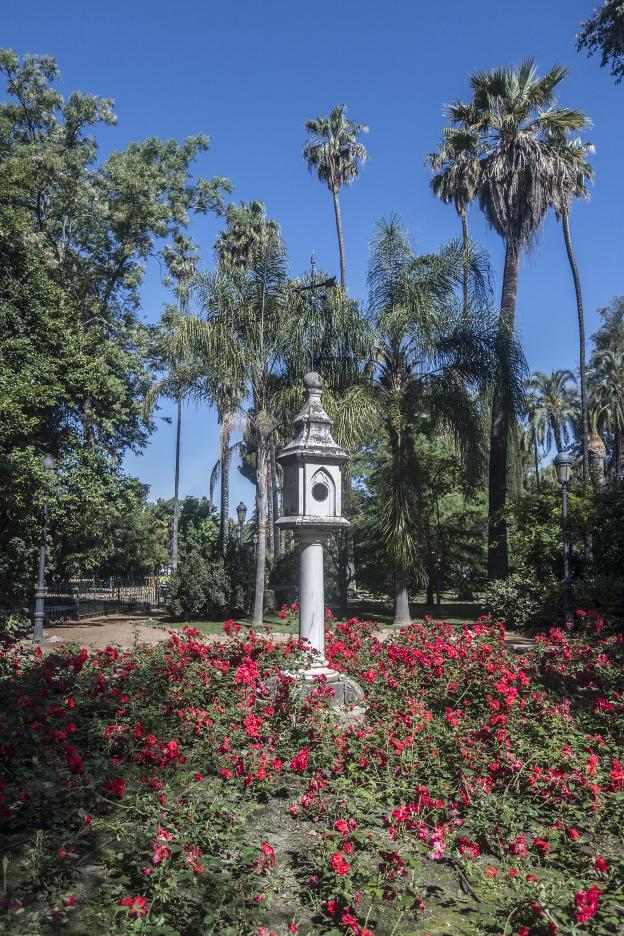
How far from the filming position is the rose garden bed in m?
3.20

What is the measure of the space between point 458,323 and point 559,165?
23.1 ft

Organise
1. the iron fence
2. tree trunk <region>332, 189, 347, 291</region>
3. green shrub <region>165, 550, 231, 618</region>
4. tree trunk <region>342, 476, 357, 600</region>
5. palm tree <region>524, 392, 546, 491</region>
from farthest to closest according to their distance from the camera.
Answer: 1. palm tree <region>524, 392, 546, 491</region>
2. tree trunk <region>332, 189, 347, 291</region>
3. the iron fence
4. tree trunk <region>342, 476, 357, 600</region>
5. green shrub <region>165, 550, 231, 618</region>

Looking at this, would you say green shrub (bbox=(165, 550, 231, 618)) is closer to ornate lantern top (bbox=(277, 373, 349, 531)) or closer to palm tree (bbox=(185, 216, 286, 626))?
palm tree (bbox=(185, 216, 286, 626))

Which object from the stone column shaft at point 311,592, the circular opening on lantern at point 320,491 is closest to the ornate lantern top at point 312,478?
the circular opening on lantern at point 320,491

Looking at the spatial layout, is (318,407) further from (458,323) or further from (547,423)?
(547,423)

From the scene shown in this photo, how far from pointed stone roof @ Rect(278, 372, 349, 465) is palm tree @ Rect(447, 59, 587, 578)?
10860mm

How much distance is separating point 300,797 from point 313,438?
3979 millimetres

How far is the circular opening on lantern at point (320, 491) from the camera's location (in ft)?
24.4

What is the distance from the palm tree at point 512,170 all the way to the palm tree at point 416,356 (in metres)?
2.77

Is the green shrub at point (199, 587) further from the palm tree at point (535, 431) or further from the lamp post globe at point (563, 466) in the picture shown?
the palm tree at point (535, 431)

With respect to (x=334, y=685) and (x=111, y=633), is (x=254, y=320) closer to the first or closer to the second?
(x=111, y=633)

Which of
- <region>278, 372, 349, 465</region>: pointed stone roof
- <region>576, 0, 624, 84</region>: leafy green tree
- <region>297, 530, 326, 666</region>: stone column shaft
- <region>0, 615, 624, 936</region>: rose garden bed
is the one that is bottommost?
<region>0, 615, 624, 936</region>: rose garden bed

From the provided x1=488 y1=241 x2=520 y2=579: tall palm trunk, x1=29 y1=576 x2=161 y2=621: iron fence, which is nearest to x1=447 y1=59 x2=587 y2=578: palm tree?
x1=488 y1=241 x2=520 y2=579: tall palm trunk

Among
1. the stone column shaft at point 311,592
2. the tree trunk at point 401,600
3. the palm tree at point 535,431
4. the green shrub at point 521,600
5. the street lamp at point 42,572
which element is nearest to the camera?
the stone column shaft at point 311,592
